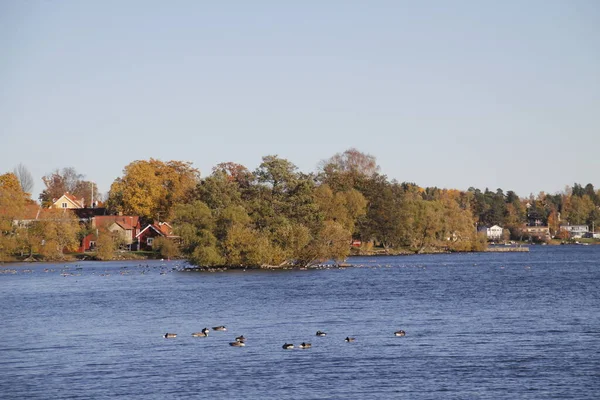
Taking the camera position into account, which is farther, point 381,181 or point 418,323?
point 381,181

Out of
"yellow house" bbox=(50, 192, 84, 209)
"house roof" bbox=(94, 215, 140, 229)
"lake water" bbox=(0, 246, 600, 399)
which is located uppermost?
"yellow house" bbox=(50, 192, 84, 209)

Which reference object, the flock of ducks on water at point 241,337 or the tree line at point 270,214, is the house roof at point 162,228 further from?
the flock of ducks on water at point 241,337

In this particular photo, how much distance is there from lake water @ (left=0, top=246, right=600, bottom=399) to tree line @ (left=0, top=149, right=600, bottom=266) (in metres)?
16.4

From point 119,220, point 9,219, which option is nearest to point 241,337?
point 9,219

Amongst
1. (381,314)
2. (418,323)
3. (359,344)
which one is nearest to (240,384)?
(359,344)

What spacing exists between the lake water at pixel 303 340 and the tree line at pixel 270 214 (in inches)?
645

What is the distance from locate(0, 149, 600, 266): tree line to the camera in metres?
92.6

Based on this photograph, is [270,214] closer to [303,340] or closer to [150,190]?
[150,190]

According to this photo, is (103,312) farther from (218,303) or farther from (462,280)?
(462,280)

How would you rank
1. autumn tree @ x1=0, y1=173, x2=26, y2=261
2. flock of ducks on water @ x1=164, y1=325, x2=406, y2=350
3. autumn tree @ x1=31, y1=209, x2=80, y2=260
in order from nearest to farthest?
1. flock of ducks on water @ x1=164, y1=325, x2=406, y2=350
2. autumn tree @ x1=0, y1=173, x2=26, y2=261
3. autumn tree @ x1=31, y1=209, x2=80, y2=260

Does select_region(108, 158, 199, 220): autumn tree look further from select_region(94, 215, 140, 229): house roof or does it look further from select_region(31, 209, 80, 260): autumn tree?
select_region(31, 209, 80, 260): autumn tree

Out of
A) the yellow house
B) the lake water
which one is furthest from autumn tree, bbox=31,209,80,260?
the lake water

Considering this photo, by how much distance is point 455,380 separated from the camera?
30.5 meters

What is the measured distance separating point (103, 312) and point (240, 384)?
25.9 meters
